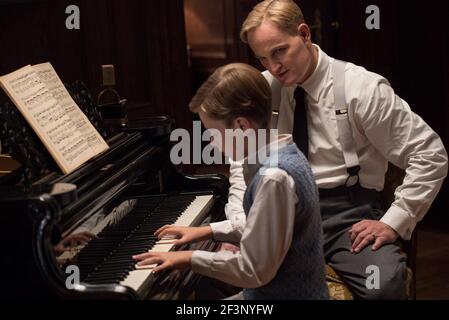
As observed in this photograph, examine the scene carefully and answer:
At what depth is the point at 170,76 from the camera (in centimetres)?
530

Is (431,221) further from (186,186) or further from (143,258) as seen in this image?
(143,258)

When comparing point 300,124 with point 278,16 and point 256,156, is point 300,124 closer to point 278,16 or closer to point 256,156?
point 278,16

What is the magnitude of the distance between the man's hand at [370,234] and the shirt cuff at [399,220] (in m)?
0.02

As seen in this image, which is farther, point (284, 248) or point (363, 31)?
point (363, 31)

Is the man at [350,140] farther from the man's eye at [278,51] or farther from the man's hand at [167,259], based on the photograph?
the man's hand at [167,259]

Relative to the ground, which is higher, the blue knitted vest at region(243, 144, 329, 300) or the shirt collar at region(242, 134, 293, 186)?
the shirt collar at region(242, 134, 293, 186)

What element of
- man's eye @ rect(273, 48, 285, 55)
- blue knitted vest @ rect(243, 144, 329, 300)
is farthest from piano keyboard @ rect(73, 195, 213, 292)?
man's eye @ rect(273, 48, 285, 55)

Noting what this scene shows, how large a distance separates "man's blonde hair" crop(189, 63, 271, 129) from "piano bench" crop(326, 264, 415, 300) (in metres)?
0.71

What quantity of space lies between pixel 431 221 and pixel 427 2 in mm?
1430

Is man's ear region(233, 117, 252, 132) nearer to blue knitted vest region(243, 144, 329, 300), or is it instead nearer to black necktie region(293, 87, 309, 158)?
blue knitted vest region(243, 144, 329, 300)

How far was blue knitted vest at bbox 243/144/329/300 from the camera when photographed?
1.99m

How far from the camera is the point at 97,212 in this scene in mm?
2234

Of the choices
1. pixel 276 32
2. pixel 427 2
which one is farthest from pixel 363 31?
pixel 276 32

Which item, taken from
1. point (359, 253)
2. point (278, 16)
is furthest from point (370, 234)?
point (278, 16)
